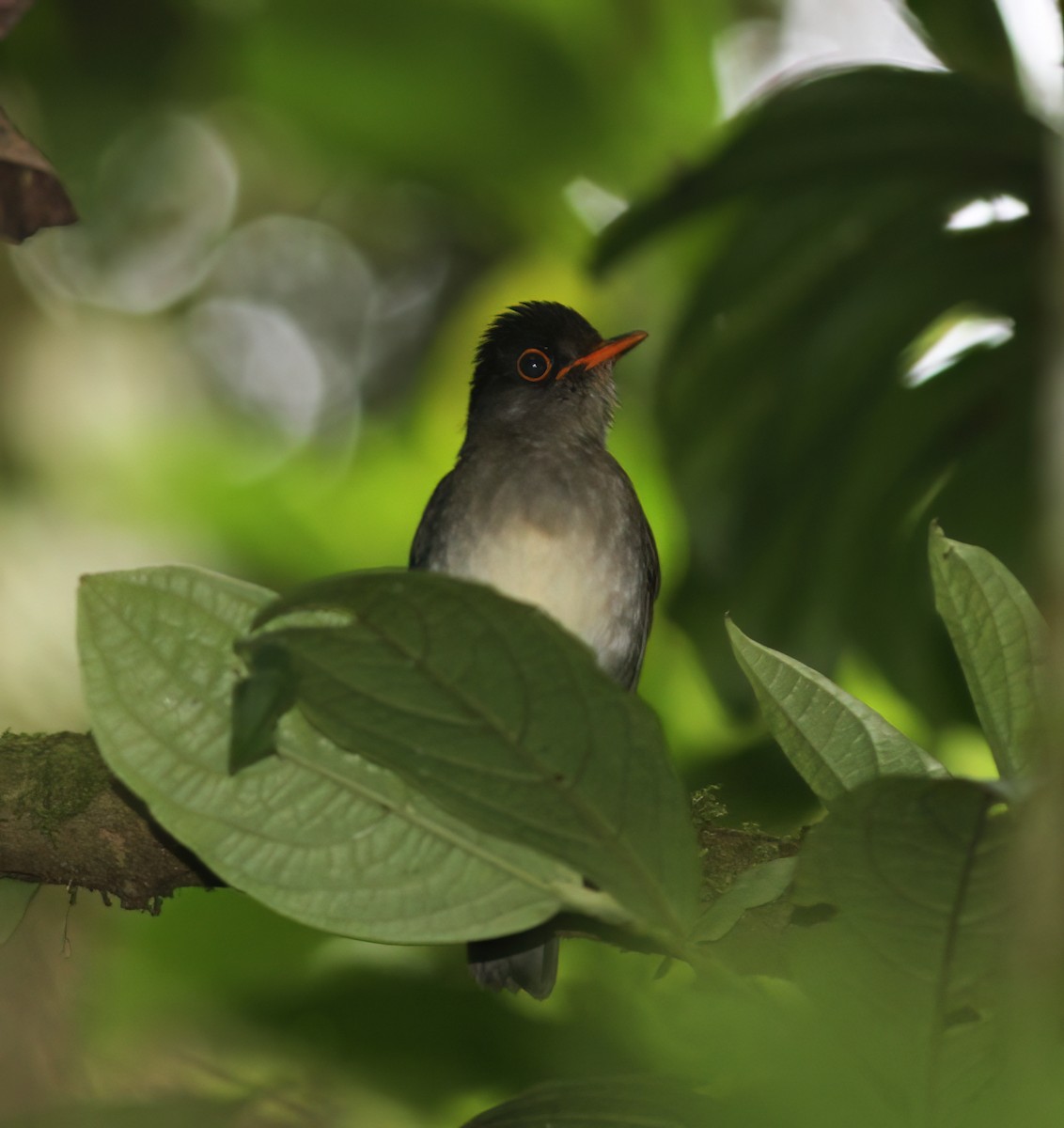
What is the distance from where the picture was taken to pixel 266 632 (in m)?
1.18

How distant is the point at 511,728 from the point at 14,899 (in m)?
1.34

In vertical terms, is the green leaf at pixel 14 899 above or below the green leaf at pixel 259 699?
below

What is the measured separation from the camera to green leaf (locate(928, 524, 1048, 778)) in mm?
1457

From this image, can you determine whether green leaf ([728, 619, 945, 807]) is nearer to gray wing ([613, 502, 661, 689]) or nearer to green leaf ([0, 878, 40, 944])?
green leaf ([0, 878, 40, 944])

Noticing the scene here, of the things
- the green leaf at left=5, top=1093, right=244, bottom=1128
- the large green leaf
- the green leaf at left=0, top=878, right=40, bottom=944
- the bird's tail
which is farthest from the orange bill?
the green leaf at left=5, top=1093, right=244, bottom=1128

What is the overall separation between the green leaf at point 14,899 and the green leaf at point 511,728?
1.18m

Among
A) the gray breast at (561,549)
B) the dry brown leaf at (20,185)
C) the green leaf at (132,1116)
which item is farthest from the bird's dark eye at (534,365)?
the green leaf at (132,1116)

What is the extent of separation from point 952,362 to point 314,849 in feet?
9.02

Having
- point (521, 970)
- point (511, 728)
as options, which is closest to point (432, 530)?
point (521, 970)

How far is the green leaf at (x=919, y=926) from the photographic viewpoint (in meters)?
1.08

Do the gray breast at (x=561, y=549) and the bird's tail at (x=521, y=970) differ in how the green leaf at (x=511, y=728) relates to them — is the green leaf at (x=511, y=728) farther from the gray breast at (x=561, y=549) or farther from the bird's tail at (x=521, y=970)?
the gray breast at (x=561, y=549)

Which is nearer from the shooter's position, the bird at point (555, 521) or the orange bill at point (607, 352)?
the bird at point (555, 521)

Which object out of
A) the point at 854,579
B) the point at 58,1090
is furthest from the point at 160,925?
the point at 854,579

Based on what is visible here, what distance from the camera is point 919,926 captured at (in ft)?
3.75
